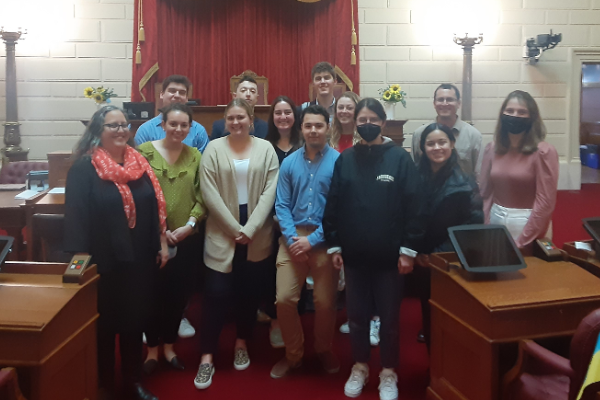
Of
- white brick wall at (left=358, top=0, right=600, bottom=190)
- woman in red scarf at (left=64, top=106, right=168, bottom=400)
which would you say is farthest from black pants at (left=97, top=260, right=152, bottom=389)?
white brick wall at (left=358, top=0, right=600, bottom=190)

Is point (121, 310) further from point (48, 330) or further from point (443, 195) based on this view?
point (443, 195)

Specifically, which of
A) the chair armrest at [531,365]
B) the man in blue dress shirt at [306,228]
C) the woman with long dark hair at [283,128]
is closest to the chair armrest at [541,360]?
the chair armrest at [531,365]

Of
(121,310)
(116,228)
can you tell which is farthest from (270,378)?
(116,228)

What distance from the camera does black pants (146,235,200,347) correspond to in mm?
2387

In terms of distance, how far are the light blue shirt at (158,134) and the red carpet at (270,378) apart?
1135 millimetres

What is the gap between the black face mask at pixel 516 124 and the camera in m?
2.27

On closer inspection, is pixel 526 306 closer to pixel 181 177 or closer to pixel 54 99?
pixel 181 177

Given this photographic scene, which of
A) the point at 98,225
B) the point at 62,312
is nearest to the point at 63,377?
the point at 62,312

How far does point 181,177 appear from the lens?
2359 mm

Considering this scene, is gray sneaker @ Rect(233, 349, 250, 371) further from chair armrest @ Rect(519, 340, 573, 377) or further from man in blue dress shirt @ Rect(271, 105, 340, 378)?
chair armrest @ Rect(519, 340, 573, 377)

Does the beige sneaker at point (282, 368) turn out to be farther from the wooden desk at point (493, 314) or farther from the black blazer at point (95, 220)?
the black blazer at point (95, 220)

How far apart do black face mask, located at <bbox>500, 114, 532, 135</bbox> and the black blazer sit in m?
1.79

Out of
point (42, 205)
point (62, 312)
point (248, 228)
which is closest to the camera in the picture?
point (62, 312)

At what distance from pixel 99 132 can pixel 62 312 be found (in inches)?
30.3
